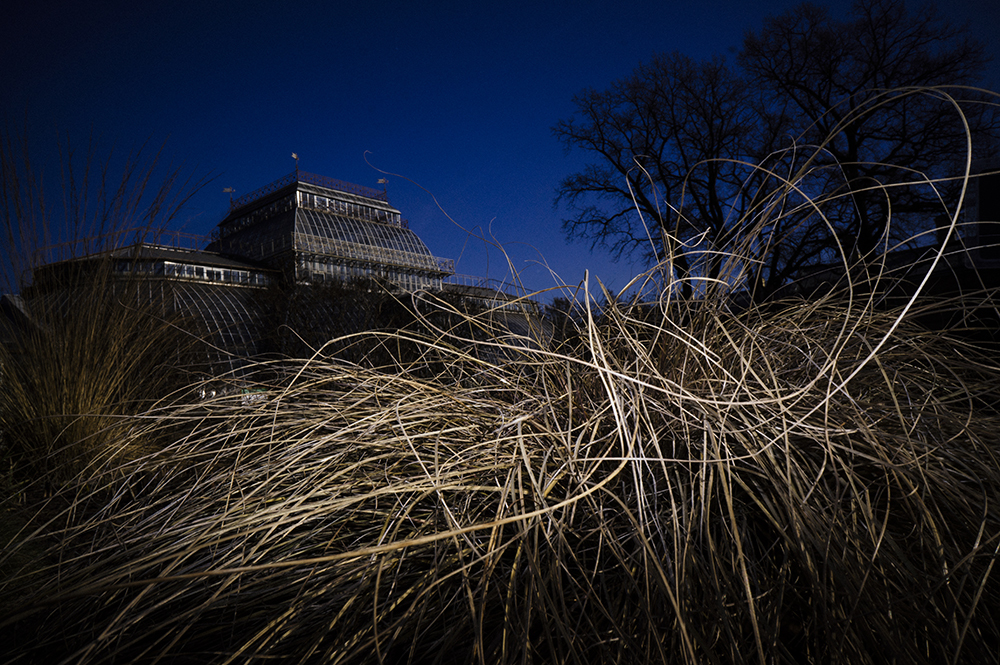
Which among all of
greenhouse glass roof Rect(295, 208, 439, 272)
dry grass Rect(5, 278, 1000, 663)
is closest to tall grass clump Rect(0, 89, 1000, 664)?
dry grass Rect(5, 278, 1000, 663)

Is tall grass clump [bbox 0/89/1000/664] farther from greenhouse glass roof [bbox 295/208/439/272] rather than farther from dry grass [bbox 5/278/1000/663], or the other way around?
greenhouse glass roof [bbox 295/208/439/272]

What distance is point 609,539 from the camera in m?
0.70

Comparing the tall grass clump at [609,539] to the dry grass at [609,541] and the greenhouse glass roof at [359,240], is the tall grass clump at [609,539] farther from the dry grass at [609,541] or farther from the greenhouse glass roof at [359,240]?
the greenhouse glass roof at [359,240]

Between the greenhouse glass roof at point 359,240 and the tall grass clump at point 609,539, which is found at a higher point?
the greenhouse glass roof at point 359,240

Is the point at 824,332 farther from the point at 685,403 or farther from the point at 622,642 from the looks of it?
the point at 622,642

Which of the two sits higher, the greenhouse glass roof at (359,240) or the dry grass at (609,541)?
the greenhouse glass roof at (359,240)

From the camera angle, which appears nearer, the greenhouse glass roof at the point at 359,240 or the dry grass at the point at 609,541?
the dry grass at the point at 609,541

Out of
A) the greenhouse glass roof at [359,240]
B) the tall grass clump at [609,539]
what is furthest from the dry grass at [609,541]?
the greenhouse glass roof at [359,240]

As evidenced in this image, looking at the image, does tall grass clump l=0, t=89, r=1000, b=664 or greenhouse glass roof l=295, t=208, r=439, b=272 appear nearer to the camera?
tall grass clump l=0, t=89, r=1000, b=664

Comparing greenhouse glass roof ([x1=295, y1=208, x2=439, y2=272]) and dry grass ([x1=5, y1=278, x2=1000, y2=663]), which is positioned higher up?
greenhouse glass roof ([x1=295, y1=208, x2=439, y2=272])

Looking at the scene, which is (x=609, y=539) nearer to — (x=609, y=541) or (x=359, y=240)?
(x=609, y=541)

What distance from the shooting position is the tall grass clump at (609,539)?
2.06ft

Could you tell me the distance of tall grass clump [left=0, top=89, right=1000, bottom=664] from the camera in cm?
63

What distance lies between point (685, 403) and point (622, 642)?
0.39m
